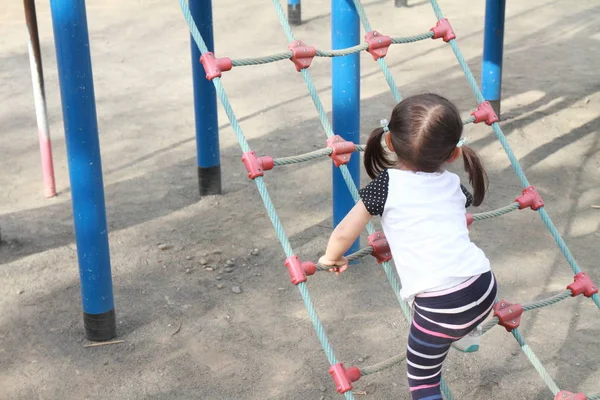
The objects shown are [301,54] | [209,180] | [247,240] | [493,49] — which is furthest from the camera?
[493,49]

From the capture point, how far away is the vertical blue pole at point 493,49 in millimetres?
5352

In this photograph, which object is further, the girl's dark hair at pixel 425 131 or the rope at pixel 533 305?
the rope at pixel 533 305

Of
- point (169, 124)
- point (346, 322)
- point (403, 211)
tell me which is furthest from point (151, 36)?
point (403, 211)

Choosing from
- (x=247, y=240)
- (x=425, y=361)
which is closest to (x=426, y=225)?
(x=425, y=361)

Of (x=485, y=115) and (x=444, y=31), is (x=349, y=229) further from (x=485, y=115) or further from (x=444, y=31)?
(x=444, y=31)

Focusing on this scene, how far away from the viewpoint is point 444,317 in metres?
2.30

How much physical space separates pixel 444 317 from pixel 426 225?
9.6 inches

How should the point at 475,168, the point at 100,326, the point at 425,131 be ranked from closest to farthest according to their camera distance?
the point at 425,131, the point at 475,168, the point at 100,326

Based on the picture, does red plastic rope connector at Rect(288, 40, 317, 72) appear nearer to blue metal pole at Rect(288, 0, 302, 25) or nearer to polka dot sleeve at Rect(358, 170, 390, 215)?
polka dot sleeve at Rect(358, 170, 390, 215)

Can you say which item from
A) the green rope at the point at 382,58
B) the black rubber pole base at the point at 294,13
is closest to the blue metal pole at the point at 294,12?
the black rubber pole base at the point at 294,13

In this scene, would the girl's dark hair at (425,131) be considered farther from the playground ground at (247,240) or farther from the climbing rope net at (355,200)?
the playground ground at (247,240)

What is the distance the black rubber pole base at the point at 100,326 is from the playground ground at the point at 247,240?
0.18 ft

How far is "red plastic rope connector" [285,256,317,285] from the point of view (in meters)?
2.54

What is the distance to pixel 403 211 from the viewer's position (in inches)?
89.9
